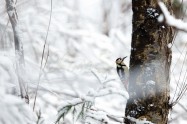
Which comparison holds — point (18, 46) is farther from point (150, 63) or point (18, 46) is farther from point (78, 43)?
point (78, 43)

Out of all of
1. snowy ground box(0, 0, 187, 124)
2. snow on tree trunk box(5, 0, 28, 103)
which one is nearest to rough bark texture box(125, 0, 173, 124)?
snow on tree trunk box(5, 0, 28, 103)

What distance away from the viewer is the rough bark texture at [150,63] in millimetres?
1992

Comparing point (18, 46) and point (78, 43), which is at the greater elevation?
point (78, 43)

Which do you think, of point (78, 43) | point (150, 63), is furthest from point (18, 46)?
point (78, 43)

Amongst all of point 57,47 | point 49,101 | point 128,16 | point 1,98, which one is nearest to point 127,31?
point 128,16

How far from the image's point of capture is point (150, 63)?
79.1 inches

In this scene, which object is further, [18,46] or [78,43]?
[78,43]

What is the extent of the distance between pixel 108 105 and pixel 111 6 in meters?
2.04

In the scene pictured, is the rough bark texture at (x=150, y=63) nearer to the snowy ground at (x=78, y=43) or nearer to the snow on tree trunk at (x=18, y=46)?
the snow on tree trunk at (x=18, y=46)

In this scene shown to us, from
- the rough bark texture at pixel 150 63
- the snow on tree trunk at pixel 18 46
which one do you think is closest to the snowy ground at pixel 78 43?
the snow on tree trunk at pixel 18 46

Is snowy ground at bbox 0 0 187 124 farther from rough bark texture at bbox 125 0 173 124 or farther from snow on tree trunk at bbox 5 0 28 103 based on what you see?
rough bark texture at bbox 125 0 173 124

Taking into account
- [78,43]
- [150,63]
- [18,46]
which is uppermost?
[78,43]

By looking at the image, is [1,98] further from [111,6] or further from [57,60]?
[111,6]

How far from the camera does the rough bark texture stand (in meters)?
1.99
